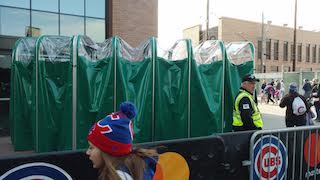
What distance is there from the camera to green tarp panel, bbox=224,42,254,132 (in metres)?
9.06

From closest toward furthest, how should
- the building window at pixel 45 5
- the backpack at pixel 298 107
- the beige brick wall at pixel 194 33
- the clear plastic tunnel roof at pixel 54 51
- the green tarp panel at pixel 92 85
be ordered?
the backpack at pixel 298 107 → the green tarp panel at pixel 92 85 → the clear plastic tunnel roof at pixel 54 51 → the building window at pixel 45 5 → the beige brick wall at pixel 194 33

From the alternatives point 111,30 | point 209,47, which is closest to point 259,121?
point 209,47

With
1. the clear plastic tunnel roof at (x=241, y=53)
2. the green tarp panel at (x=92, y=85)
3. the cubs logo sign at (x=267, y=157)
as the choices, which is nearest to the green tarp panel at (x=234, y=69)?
the clear plastic tunnel roof at (x=241, y=53)

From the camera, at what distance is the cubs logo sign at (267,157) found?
15.3 feet

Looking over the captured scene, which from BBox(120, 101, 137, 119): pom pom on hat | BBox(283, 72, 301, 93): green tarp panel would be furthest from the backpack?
BBox(283, 72, 301, 93): green tarp panel

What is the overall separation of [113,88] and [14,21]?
6457 mm

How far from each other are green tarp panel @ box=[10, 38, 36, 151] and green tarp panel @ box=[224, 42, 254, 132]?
457 cm

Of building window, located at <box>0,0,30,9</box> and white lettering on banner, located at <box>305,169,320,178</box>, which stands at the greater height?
building window, located at <box>0,0,30,9</box>

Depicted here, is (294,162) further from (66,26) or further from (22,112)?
(66,26)

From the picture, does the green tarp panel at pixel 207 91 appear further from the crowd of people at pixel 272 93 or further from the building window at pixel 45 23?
the crowd of people at pixel 272 93

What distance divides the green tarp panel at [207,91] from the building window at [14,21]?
698 cm

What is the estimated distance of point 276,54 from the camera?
60594 mm

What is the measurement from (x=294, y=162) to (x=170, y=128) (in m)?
3.99

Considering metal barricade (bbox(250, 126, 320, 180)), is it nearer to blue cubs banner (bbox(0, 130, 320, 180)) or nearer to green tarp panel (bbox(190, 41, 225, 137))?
blue cubs banner (bbox(0, 130, 320, 180))
